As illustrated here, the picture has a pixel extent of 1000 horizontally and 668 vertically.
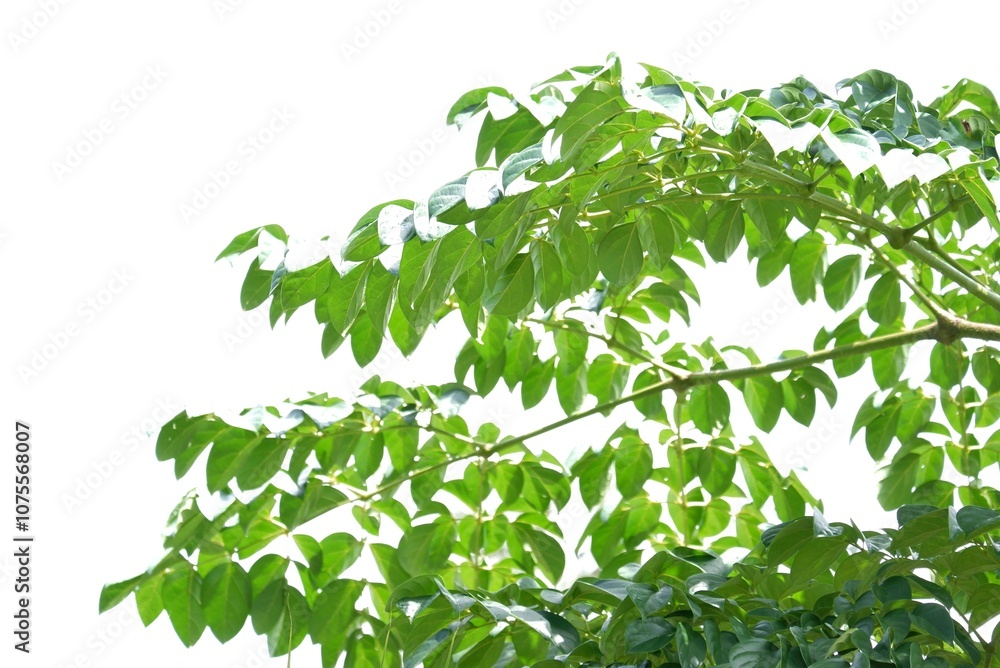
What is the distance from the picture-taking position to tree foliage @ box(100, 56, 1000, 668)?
76cm

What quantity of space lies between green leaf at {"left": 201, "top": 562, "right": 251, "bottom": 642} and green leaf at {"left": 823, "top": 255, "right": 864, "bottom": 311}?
0.83 metres

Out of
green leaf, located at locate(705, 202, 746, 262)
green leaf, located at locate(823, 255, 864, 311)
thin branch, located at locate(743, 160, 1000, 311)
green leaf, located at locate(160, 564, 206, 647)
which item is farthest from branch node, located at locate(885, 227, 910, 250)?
green leaf, located at locate(160, 564, 206, 647)

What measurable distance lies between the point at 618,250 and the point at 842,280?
0.50m

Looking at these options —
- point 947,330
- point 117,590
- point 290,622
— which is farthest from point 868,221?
point 117,590

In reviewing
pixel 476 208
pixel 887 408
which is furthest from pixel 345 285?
pixel 887 408

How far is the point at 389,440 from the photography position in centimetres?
130

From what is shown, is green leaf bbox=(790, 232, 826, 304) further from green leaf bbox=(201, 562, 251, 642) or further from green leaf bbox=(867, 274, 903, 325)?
green leaf bbox=(201, 562, 251, 642)

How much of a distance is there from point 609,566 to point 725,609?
47 cm

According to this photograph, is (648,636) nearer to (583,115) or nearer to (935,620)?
(935,620)

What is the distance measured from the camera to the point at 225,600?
123cm

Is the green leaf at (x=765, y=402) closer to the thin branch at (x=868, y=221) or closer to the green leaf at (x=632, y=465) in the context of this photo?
the green leaf at (x=632, y=465)

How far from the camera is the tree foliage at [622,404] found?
76cm

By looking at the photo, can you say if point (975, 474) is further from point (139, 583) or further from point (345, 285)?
point (139, 583)

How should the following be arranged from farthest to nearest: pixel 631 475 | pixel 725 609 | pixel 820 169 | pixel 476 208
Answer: pixel 631 475 < pixel 820 169 < pixel 725 609 < pixel 476 208
